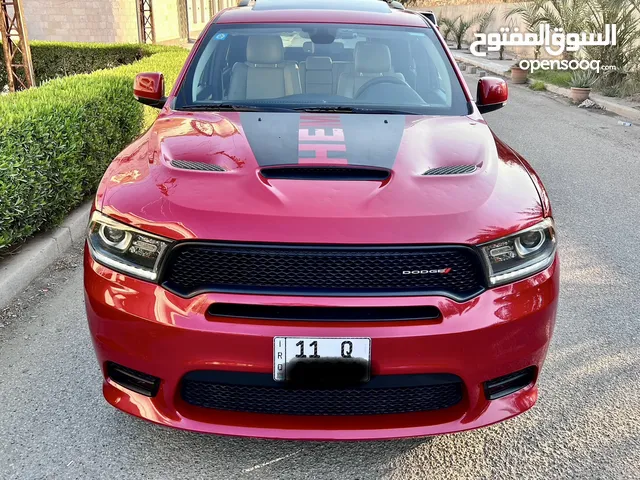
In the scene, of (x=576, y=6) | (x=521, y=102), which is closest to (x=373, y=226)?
(x=521, y=102)

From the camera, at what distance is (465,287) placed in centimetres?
213

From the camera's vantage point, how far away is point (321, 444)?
2576 mm

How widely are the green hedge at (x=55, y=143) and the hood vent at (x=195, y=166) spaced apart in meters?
1.90

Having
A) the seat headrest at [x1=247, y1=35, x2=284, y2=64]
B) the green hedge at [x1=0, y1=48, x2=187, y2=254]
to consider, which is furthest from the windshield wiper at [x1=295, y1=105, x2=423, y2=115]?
the green hedge at [x1=0, y1=48, x2=187, y2=254]

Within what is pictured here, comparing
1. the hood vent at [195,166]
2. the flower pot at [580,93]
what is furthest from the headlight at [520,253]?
the flower pot at [580,93]

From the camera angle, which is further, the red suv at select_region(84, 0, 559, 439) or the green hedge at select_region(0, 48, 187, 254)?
the green hedge at select_region(0, 48, 187, 254)

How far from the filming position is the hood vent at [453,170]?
241 centimetres

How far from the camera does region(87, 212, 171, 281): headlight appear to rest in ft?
7.00

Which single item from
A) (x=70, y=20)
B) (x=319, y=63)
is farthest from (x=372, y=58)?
(x=70, y=20)

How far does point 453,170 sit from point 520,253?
0.44 m

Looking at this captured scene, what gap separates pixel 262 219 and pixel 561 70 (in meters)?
17.7

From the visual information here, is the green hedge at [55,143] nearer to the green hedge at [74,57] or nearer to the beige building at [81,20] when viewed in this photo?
the green hedge at [74,57]

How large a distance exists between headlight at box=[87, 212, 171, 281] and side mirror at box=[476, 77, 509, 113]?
7.38 ft

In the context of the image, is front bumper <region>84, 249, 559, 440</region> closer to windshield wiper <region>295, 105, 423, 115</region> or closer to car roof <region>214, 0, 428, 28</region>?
windshield wiper <region>295, 105, 423, 115</region>
